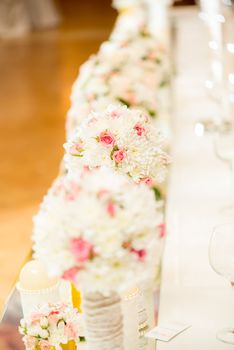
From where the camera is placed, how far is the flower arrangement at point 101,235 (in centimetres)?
145

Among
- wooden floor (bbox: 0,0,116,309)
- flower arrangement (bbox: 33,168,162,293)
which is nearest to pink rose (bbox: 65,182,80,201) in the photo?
flower arrangement (bbox: 33,168,162,293)

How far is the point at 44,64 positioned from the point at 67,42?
1.61 meters

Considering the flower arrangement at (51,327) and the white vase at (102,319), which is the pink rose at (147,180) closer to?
the flower arrangement at (51,327)

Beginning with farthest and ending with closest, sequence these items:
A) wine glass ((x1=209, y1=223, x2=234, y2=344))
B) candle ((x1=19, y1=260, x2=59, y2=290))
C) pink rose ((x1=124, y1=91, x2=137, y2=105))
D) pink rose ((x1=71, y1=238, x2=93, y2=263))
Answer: pink rose ((x1=124, y1=91, x2=137, y2=105)) → candle ((x1=19, y1=260, x2=59, y2=290)) → wine glass ((x1=209, y1=223, x2=234, y2=344)) → pink rose ((x1=71, y1=238, x2=93, y2=263))

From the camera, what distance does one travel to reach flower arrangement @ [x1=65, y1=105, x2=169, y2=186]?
201cm

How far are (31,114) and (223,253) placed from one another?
5983 millimetres

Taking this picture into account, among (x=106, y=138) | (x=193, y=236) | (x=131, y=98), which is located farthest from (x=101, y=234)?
(x=131, y=98)

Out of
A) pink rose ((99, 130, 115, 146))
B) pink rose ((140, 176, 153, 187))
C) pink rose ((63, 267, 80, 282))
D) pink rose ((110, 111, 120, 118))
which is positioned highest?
pink rose ((110, 111, 120, 118))

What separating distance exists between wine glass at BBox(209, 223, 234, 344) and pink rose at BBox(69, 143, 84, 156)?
16.0 inches

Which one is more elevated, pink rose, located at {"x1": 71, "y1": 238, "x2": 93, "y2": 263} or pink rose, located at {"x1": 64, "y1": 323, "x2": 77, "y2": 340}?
pink rose, located at {"x1": 71, "y1": 238, "x2": 93, "y2": 263}

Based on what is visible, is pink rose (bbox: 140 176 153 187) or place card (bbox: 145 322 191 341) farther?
pink rose (bbox: 140 176 153 187)

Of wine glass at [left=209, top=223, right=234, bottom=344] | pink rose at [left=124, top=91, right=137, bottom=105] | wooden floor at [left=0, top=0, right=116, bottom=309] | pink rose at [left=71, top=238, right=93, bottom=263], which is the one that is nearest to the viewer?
pink rose at [left=71, top=238, right=93, bottom=263]

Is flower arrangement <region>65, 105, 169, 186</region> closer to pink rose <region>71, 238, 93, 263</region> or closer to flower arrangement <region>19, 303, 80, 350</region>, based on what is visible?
flower arrangement <region>19, 303, 80, 350</region>

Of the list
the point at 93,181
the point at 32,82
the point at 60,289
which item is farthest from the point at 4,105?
the point at 93,181
